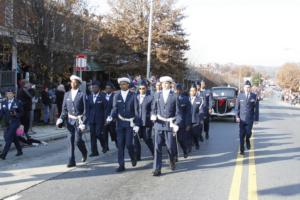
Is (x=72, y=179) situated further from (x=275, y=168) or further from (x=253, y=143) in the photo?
(x=253, y=143)

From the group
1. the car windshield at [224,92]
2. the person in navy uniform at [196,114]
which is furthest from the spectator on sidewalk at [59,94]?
the car windshield at [224,92]

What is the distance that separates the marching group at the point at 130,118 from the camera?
375 inches

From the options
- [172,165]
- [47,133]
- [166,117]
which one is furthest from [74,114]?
[47,133]

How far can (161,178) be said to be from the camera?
351 inches

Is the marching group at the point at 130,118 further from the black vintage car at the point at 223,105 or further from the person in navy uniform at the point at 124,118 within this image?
the black vintage car at the point at 223,105

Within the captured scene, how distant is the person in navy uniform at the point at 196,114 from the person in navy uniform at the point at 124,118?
3.65 m

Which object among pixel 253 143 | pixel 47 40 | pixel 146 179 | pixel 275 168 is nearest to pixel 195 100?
pixel 253 143

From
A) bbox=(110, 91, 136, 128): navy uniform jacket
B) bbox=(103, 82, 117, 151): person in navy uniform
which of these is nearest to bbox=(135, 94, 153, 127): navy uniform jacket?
bbox=(110, 91, 136, 128): navy uniform jacket

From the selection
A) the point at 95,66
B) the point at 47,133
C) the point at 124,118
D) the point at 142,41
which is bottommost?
the point at 47,133

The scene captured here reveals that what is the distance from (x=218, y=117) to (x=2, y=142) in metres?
14.9

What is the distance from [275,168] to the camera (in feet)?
33.4

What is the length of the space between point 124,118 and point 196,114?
174 inches

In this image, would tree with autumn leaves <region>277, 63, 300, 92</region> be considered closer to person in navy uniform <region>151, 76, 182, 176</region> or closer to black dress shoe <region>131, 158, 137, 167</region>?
black dress shoe <region>131, 158, 137, 167</region>

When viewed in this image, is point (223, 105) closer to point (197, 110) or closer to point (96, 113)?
point (197, 110)
